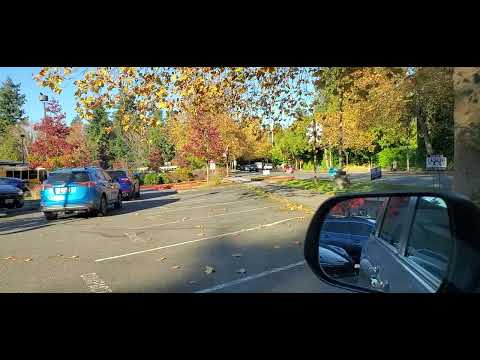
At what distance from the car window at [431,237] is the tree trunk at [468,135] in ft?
3.47

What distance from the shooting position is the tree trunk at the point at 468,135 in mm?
2994

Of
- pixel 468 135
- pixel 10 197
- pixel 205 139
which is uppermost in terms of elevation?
pixel 205 139

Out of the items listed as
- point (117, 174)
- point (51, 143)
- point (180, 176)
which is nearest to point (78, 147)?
point (51, 143)

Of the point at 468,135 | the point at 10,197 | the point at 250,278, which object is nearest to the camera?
the point at 468,135

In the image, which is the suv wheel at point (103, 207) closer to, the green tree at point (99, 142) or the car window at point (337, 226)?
the car window at point (337, 226)

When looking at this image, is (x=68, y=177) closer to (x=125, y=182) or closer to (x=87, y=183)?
(x=87, y=183)

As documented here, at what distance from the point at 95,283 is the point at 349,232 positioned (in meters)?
4.17

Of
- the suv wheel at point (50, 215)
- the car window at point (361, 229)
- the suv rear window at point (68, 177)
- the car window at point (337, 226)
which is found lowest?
the suv wheel at point (50, 215)

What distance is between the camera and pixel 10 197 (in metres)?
16.8

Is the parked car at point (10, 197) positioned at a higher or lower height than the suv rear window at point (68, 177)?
lower

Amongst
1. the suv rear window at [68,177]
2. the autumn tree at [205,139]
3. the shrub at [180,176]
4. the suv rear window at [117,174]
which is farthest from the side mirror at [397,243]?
the shrub at [180,176]
